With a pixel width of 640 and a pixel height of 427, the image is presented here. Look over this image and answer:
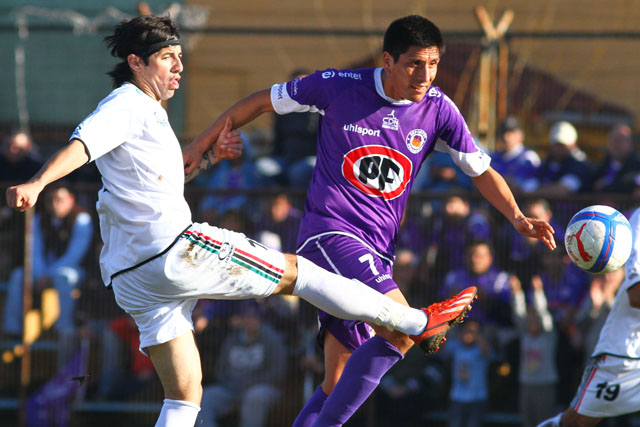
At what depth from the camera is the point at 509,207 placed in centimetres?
504

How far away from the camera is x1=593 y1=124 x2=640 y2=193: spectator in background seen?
27.9 feet

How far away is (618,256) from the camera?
5301mm

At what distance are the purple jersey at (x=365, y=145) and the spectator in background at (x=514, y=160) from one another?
156 inches

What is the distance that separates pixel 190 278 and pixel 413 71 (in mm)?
1595

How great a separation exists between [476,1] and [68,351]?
26.0 ft

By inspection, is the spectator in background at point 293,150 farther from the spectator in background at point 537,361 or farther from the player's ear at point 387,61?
the player's ear at point 387,61

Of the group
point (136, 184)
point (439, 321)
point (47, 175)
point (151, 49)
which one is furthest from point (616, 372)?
point (47, 175)

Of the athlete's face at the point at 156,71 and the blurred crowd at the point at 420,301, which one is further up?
the athlete's face at the point at 156,71

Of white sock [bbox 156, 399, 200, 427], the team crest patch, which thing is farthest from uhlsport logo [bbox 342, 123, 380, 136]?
white sock [bbox 156, 399, 200, 427]

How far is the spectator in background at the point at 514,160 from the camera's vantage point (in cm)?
889

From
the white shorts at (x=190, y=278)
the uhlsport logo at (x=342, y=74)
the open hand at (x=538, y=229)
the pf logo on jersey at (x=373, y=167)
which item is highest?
the uhlsport logo at (x=342, y=74)

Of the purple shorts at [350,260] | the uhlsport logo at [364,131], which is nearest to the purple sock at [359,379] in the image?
the purple shorts at [350,260]

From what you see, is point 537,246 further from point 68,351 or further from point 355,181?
point 68,351

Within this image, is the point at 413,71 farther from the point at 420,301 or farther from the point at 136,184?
the point at 420,301
